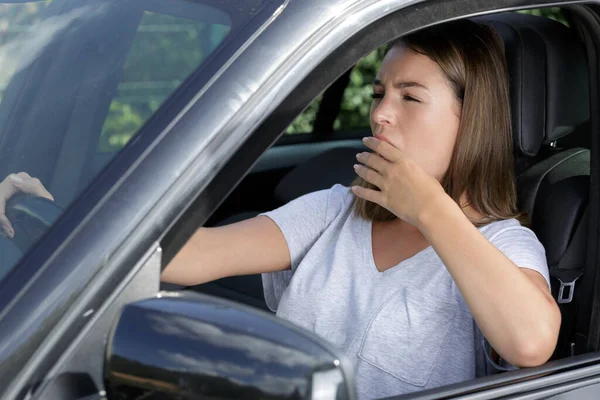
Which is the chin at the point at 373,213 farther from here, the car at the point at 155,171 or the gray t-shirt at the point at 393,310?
the car at the point at 155,171

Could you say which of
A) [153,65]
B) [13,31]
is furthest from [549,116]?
[13,31]

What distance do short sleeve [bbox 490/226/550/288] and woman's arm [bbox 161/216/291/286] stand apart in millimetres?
471

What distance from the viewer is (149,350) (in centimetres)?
109

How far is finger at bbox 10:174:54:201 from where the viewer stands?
53.2 inches

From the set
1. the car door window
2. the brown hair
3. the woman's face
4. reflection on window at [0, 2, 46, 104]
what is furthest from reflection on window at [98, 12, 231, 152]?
the brown hair

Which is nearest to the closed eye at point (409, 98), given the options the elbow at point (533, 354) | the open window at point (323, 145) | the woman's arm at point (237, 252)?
the open window at point (323, 145)

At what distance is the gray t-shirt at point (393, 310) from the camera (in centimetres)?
174

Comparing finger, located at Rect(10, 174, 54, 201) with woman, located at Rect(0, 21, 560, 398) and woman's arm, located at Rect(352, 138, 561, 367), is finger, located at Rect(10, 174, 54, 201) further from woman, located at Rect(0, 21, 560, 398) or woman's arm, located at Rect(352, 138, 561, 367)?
woman's arm, located at Rect(352, 138, 561, 367)

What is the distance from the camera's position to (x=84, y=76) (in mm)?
1456

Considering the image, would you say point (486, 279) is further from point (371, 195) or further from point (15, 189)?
point (15, 189)

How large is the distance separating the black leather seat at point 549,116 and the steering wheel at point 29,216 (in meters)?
1.05

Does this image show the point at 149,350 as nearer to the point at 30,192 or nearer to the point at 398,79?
the point at 30,192

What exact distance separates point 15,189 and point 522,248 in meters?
0.90

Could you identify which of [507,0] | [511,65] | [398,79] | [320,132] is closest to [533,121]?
[511,65]
